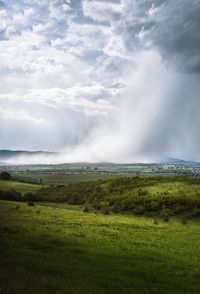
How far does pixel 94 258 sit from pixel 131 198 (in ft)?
115

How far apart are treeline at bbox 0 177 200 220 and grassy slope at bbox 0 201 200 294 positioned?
468 inches

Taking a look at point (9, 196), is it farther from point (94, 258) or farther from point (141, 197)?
point (94, 258)

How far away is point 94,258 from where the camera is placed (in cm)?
2338

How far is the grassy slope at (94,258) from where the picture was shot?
17438 millimetres

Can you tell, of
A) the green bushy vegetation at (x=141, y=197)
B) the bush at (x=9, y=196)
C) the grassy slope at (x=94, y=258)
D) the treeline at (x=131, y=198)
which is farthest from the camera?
the bush at (x=9, y=196)

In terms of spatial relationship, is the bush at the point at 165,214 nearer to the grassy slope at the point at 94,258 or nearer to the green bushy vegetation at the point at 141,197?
the green bushy vegetation at the point at 141,197

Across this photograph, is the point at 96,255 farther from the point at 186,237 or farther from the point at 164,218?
the point at 164,218

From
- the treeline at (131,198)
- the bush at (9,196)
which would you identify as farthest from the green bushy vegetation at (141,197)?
the bush at (9,196)

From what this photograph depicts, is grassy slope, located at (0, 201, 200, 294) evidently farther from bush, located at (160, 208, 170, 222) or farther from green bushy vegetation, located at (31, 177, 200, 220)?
green bushy vegetation, located at (31, 177, 200, 220)

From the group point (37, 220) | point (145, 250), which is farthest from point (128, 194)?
point (145, 250)

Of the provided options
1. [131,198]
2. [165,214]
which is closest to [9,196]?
[131,198]

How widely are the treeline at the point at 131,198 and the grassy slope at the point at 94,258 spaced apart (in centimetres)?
1188

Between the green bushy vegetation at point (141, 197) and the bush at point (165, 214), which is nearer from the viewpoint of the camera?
the bush at point (165, 214)

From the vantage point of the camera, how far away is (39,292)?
50.1ft
